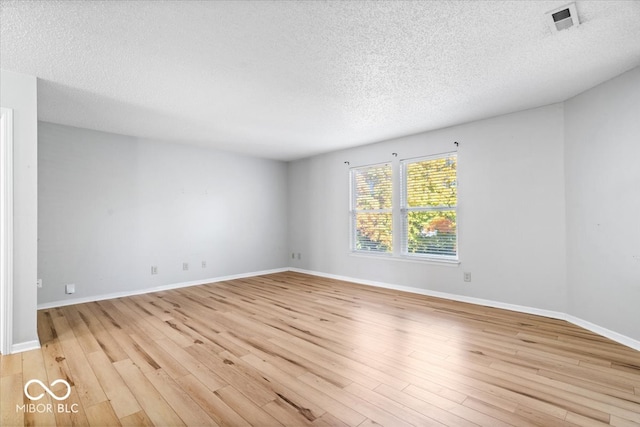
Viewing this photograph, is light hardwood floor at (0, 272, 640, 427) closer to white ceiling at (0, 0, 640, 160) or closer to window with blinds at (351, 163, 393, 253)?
window with blinds at (351, 163, 393, 253)

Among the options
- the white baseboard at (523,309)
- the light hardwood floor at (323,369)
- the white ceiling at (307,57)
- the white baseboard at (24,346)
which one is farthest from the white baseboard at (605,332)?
the white baseboard at (24,346)

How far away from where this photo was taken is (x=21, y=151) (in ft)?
9.39

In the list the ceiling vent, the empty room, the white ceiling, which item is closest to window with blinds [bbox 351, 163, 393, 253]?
the empty room

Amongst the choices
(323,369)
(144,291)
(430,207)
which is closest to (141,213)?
(144,291)

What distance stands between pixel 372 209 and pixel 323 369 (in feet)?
11.9

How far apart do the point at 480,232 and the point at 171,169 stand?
517cm

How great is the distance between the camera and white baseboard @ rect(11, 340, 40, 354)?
2768 millimetres

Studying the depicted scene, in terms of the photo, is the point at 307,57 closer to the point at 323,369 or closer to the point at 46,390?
the point at 323,369

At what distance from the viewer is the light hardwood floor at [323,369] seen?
73.1 inches

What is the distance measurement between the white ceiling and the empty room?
3 cm

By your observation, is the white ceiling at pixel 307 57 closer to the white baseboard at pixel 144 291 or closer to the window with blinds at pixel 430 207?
the window with blinds at pixel 430 207

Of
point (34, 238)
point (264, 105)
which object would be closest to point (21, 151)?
point (34, 238)

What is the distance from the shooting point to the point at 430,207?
4.81m

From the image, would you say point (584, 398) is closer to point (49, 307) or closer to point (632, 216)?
point (632, 216)
